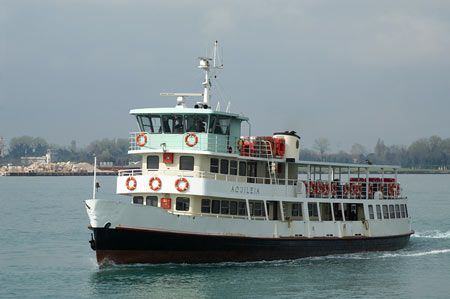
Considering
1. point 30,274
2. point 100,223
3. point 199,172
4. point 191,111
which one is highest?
point 191,111

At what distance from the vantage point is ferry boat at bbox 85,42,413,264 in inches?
1082

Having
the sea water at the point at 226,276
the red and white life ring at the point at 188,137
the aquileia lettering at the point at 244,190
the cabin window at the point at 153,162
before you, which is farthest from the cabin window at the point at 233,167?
the sea water at the point at 226,276

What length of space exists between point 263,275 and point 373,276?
5.31m

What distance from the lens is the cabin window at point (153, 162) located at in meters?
30.1

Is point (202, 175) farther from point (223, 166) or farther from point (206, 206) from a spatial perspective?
point (223, 166)

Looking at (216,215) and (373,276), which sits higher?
(216,215)

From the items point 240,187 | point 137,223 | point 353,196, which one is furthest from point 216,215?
point 353,196

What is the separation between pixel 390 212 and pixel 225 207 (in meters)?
12.4

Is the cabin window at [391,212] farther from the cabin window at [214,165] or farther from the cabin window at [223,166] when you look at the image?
the cabin window at [214,165]

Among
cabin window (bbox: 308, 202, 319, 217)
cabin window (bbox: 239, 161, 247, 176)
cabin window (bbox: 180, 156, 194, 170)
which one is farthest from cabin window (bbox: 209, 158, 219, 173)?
cabin window (bbox: 308, 202, 319, 217)

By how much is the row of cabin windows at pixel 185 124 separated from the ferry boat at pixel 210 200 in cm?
5

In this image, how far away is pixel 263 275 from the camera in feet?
91.9

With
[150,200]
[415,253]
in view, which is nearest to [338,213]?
[415,253]

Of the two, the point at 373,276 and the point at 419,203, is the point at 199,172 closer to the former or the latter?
the point at 373,276
